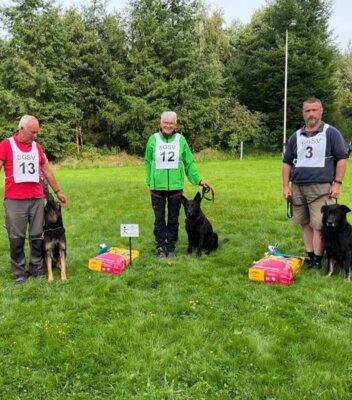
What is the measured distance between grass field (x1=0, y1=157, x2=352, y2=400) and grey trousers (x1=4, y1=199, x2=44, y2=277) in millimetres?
286

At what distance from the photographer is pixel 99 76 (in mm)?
30547

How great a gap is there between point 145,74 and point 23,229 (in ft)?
85.4

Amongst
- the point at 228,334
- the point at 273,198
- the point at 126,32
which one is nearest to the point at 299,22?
the point at 126,32

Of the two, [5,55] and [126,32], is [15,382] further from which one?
[126,32]

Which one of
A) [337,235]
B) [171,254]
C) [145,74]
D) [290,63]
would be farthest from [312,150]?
[290,63]

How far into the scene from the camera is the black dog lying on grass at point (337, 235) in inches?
194

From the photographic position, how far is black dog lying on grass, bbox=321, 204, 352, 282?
194 inches

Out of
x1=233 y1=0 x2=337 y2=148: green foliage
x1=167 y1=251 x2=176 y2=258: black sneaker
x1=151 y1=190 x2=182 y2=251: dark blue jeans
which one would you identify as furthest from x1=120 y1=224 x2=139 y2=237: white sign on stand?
x1=233 y1=0 x2=337 y2=148: green foliage

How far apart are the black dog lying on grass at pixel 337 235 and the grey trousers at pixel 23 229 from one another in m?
3.74

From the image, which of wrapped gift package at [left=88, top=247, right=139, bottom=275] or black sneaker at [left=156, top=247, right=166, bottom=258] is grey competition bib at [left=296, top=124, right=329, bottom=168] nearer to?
black sneaker at [left=156, top=247, right=166, bottom=258]

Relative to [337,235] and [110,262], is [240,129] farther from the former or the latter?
[110,262]

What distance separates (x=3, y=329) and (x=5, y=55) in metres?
29.0

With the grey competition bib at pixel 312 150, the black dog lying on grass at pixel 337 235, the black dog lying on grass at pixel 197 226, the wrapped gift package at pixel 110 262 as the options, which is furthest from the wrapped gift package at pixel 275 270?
the wrapped gift package at pixel 110 262

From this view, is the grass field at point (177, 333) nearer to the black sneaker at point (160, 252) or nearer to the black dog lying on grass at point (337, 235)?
the black sneaker at point (160, 252)
